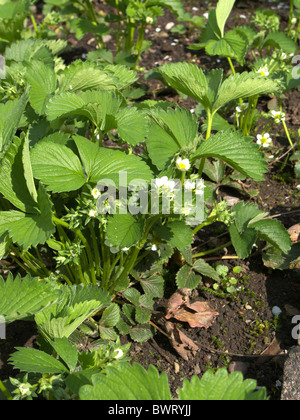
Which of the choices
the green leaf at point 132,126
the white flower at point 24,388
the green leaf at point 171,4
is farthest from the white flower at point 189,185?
the green leaf at point 171,4

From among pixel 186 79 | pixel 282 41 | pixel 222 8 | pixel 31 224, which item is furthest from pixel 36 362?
pixel 282 41

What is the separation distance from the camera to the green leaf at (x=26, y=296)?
1456 mm

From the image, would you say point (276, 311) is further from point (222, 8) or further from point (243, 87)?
point (222, 8)

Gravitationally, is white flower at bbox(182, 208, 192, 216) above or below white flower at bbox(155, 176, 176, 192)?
below

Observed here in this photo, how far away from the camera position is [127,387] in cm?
132

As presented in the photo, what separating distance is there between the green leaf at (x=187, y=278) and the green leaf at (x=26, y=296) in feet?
2.29

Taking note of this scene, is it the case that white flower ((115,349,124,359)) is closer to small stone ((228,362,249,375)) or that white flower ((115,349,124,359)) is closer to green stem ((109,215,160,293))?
green stem ((109,215,160,293))

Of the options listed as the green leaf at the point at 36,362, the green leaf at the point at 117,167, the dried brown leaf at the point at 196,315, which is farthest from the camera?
the dried brown leaf at the point at 196,315

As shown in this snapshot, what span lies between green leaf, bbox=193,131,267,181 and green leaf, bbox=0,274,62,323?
76 cm

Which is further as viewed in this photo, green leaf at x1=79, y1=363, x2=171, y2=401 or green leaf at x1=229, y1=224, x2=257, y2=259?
green leaf at x1=229, y1=224, x2=257, y2=259

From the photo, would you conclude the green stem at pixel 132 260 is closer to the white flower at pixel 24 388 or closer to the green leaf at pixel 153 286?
the green leaf at pixel 153 286

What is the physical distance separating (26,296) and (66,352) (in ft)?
0.72

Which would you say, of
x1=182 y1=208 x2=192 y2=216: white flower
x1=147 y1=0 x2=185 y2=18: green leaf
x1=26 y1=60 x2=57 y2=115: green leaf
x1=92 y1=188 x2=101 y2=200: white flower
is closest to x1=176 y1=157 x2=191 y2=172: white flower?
x1=182 y1=208 x2=192 y2=216: white flower

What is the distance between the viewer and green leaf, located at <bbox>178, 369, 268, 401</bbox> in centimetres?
130
